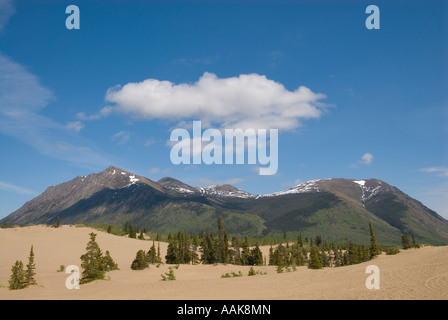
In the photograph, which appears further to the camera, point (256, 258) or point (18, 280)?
point (256, 258)

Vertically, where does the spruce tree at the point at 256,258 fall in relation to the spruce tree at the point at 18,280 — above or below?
below

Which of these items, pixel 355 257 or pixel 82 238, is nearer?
pixel 355 257

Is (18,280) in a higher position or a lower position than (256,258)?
higher

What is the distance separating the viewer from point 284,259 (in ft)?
282

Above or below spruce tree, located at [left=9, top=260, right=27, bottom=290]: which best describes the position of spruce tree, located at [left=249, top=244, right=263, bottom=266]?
below

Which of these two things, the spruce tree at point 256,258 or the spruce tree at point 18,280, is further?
the spruce tree at point 256,258

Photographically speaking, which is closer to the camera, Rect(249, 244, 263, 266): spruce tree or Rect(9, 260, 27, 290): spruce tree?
Rect(9, 260, 27, 290): spruce tree
